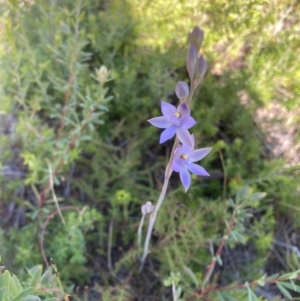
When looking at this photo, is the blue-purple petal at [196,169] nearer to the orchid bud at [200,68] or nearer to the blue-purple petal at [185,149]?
the blue-purple petal at [185,149]

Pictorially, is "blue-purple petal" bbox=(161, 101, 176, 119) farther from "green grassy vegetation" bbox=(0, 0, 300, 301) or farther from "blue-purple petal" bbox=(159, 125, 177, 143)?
"green grassy vegetation" bbox=(0, 0, 300, 301)


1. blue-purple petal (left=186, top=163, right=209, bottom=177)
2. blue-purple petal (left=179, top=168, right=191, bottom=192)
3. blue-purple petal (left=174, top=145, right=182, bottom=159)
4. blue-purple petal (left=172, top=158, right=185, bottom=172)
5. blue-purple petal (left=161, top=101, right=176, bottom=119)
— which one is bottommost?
blue-purple petal (left=179, top=168, right=191, bottom=192)

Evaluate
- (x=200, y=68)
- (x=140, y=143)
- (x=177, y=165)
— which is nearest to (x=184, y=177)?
(x=177, y=165)

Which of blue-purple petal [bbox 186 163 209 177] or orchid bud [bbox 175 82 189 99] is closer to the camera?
orchid bud [bbox 175 82 189 99]

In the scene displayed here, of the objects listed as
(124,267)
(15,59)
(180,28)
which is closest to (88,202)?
(124,267)

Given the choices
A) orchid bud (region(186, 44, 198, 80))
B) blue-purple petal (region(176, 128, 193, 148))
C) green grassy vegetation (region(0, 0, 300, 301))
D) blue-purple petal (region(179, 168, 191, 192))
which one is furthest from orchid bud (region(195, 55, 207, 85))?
green grassy vegetation (region(0, 0, 300, 301))

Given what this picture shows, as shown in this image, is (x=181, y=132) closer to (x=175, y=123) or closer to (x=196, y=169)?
(x=175, y=123)

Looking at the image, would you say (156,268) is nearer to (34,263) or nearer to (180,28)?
(34,263)
